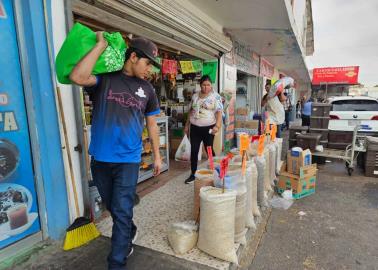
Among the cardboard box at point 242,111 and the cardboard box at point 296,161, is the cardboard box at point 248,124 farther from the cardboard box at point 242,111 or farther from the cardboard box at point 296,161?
the cardboard box at point 296,161

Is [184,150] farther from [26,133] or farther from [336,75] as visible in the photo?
[336,75]

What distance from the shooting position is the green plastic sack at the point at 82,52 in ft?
5.17

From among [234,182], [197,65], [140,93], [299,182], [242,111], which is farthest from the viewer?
[242,111]

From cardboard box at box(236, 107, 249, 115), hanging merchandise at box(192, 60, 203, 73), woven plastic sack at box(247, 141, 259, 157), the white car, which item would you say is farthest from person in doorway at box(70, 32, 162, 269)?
cardboard box at box(236, 107, 249, 115)

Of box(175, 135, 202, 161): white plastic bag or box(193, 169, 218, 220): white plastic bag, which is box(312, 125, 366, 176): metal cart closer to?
box(175, 135, 202, 161): white plastic bag

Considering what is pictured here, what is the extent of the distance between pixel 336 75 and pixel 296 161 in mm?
31787

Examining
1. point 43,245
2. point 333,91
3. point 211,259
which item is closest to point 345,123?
point 211,259

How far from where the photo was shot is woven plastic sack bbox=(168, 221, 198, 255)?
89.5 inches

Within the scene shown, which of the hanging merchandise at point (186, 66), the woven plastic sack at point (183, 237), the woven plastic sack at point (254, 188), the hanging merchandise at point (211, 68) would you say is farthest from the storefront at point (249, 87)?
the woven plastic sack at point (183, 237)

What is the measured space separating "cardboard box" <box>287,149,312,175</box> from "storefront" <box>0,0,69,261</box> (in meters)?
3.20

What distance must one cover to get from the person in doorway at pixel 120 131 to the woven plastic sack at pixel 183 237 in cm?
49

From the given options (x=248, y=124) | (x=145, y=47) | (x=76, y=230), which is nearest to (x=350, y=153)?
(x=248, y=124)

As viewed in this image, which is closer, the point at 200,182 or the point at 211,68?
the point at 200,182

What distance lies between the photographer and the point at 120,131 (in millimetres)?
1847
